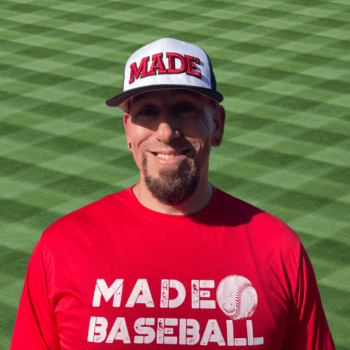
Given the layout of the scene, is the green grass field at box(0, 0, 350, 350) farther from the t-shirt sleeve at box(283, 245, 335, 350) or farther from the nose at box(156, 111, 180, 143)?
the nose at box(156, 111, 180, 143)

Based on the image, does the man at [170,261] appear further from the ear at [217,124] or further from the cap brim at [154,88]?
the ear at [217,124]

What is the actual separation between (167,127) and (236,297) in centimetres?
74

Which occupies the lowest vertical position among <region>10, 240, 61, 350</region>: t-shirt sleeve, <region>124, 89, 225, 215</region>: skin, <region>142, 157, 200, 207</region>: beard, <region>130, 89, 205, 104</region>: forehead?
<region>10, 240, 61, 350</region>: t-shirt sleeve

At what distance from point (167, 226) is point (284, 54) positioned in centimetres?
1192

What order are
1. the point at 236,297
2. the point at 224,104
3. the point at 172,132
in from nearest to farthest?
the point at 236,297 < the point at 172,132 < the point at 224,104

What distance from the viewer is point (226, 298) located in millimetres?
2693

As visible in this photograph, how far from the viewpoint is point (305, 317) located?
2.75 metres

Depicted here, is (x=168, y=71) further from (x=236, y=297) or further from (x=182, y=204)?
(x=236, y=297)

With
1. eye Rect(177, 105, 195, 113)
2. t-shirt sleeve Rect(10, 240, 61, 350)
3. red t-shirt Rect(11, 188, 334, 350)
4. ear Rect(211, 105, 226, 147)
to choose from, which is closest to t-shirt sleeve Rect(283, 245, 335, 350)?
red t-shirt Rect(11, 188, 334, 350)

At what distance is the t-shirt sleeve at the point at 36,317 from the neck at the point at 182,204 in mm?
494

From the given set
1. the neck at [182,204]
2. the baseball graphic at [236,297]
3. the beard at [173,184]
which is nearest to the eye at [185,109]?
the beard at [173,184]

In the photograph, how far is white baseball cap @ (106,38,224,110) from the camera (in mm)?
2805

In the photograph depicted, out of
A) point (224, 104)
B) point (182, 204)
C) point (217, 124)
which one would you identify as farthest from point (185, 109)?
point (224, 104)

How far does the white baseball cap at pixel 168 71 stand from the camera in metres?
2.80
